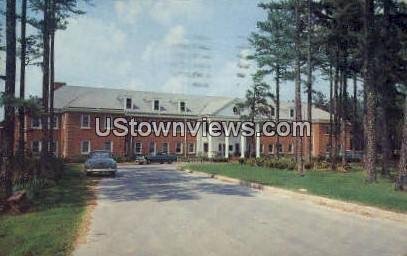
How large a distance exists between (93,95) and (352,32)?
124 feet

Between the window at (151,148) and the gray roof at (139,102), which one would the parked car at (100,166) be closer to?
the gray roof at (139,102)

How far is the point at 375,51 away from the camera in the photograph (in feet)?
86.3

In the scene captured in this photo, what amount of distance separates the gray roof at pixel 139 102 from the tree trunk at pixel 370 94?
3985 cm

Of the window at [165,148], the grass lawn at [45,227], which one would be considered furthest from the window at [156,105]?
the grass lawn at [45,227]

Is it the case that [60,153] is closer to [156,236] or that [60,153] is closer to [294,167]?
[294,167]

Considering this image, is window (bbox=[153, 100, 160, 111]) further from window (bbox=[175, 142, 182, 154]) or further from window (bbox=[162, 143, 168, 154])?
window (bbox=[175, 142, 182, 154])

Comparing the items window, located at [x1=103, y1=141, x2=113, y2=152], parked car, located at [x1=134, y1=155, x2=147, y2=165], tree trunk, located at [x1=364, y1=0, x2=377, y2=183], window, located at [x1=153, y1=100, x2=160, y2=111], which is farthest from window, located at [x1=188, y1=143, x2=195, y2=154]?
tree trunk, located at [x1=364, y1=0, x2=377, y2=183]

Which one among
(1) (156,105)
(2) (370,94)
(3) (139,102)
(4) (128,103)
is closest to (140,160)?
(4) (128,103)

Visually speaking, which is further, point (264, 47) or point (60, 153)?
Answer: point (60, 153)

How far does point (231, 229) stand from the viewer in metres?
11.6

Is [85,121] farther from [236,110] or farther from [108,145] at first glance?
[236,110]

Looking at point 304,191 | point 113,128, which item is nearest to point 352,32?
point 304,191

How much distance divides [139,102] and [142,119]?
2.80 metres

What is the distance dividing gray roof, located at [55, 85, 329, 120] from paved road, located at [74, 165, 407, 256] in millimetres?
44306
